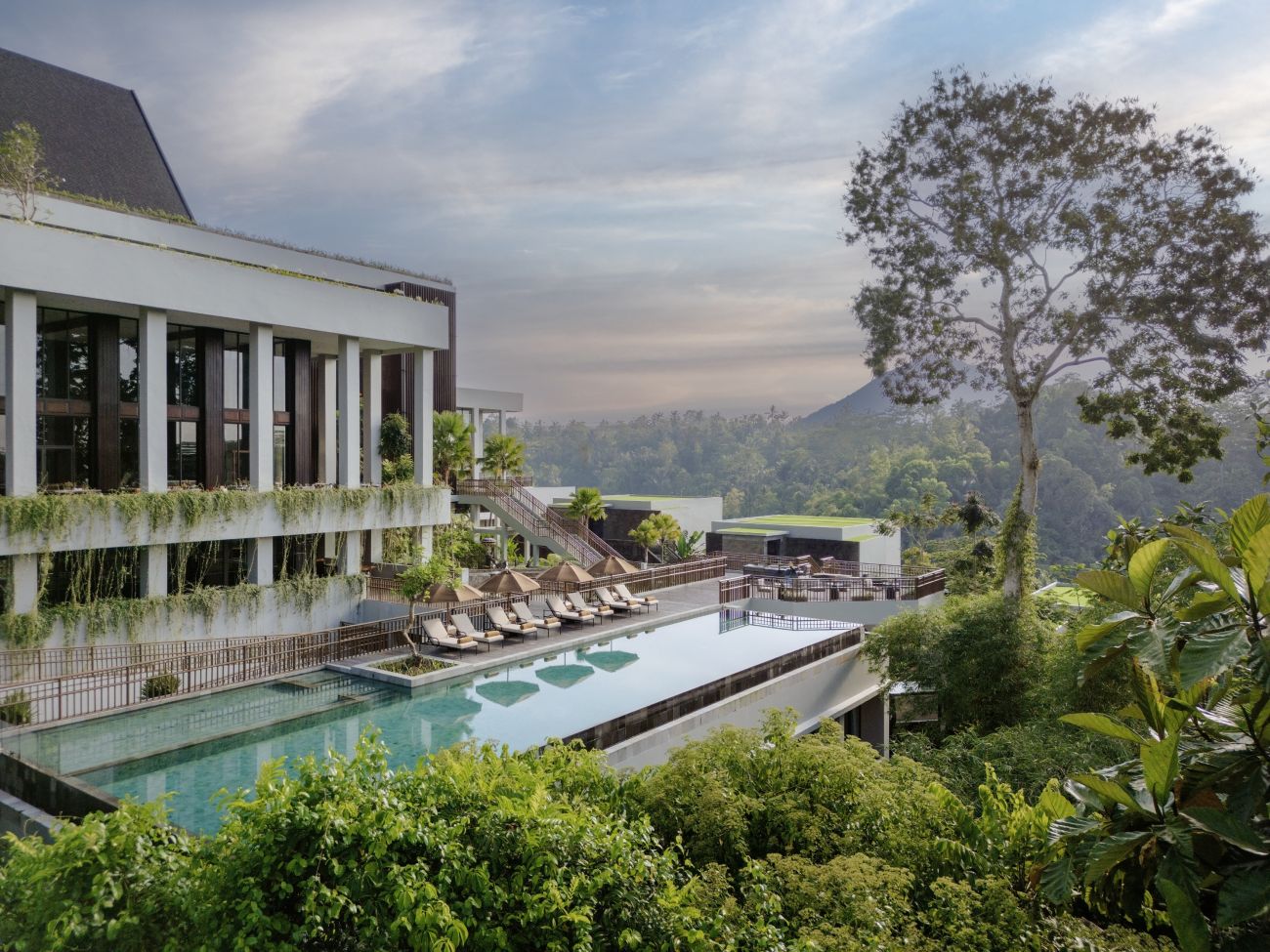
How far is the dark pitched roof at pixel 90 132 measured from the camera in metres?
22.3

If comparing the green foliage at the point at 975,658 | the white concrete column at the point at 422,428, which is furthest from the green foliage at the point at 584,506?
the green foliage at the point at 975,658

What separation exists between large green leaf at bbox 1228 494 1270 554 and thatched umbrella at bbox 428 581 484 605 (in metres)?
14.5

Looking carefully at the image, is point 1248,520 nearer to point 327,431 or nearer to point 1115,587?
point 1115,587

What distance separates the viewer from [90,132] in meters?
24.2

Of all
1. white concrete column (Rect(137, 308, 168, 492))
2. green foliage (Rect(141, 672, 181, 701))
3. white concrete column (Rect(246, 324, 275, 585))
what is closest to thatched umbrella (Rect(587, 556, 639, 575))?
white concrete column (Rect(246, 324, 275, 585))

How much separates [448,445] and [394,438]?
301 centimetres

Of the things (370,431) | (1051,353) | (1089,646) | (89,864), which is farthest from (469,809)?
(370,431)

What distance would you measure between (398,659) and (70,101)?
2015 centimetres

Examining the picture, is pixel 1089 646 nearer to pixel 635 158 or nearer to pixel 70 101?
pixel 635 158

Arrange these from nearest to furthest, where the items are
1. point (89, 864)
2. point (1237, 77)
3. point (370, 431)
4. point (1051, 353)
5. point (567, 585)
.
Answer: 1. point (89, 864)
2. point (1237, 77)
3. point (1051, 353)
4. point (567, 585)
5. point (370, 431)

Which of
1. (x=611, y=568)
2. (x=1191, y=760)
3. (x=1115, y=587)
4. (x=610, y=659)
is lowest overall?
(x=610, y=659)

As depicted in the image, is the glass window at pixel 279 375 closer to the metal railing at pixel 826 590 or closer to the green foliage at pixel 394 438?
the green foliage at pixel 394 438

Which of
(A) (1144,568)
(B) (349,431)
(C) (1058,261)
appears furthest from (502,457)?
(A) (1144,568)

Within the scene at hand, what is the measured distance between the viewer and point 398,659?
15.6 m
